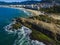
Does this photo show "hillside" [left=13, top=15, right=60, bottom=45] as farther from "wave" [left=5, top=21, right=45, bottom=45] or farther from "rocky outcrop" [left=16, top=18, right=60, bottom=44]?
"wave" [left=5, top=21, right=45, bottom=45]

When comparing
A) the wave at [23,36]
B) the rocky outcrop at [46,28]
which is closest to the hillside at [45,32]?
the rocky outcrop at [46,28]

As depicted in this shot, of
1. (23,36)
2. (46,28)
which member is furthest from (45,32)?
(23,36)

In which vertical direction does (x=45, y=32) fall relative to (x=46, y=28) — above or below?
below

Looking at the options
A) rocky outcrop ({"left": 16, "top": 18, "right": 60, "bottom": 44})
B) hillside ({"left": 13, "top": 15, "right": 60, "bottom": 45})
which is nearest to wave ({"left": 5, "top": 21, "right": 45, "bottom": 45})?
hillside ({"left": 13, "top": 15, "right": 60, "bottom": 45})

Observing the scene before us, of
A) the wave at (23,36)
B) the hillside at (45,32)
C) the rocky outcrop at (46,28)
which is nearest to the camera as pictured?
the wave at (23,36)

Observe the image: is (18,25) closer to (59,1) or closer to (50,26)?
(50,26)

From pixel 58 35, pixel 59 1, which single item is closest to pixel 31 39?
pixel 58 35

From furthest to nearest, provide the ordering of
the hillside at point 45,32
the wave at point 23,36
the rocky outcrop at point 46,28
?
the rocky outcrop at point 46,28, the hillside at point 45,32, the wave at point 23,36

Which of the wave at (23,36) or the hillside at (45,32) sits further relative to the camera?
the hillside at (45,32)

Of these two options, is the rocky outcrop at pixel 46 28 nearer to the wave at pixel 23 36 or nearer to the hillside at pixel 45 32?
the hillside at pixel 45 32

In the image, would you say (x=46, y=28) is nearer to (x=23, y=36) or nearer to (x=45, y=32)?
(x=45, y=32)

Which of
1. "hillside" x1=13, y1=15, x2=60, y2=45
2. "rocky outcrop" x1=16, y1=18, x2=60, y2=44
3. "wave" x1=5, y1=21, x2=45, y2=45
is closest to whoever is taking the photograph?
"wave" x1=5, y1=21, x2=45, y2=45
